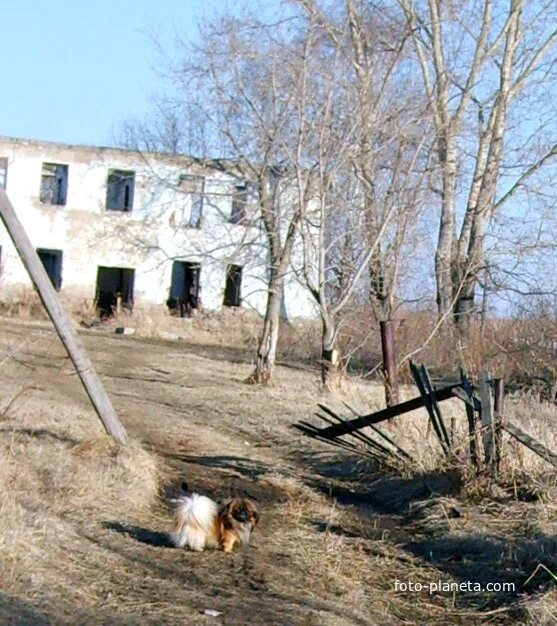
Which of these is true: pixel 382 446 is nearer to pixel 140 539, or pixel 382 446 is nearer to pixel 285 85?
pixel 140 539

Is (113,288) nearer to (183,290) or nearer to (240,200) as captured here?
(183,290)

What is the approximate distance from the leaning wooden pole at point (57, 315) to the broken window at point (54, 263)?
30020 millimetres

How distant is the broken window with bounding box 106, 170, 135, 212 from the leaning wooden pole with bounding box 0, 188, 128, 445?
29861 millimetres

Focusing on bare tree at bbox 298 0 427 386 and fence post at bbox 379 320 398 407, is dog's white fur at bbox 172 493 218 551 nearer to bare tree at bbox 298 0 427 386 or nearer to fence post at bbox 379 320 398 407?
fence post at bbox 379 320 398 407

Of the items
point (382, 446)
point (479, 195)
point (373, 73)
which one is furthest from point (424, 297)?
point (382, 446)

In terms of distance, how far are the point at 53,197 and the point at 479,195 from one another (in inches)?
693

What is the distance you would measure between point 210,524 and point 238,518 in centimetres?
24

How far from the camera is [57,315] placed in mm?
9898

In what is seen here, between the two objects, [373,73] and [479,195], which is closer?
[373,73]

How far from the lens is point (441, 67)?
2652cm

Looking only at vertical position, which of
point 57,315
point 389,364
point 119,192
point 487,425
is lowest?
point 487,425

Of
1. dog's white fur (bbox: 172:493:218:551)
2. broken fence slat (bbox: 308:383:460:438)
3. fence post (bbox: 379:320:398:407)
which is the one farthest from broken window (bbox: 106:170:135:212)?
dog's white fur (bbox: 172:493:218:551)

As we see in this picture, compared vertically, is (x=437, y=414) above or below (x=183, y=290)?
below

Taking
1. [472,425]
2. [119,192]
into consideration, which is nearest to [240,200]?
[472,425]
